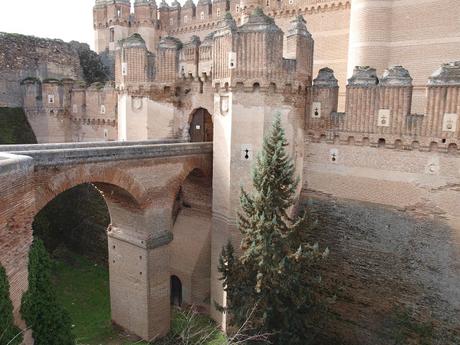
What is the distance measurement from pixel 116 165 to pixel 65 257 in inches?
477

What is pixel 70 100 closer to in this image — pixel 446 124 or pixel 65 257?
pixel 65 257

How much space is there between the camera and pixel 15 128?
2652 centimetres

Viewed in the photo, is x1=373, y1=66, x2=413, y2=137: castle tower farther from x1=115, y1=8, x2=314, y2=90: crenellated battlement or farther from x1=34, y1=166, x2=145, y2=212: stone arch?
x1=34, y1=166, x2=145, y2=212: stone arch

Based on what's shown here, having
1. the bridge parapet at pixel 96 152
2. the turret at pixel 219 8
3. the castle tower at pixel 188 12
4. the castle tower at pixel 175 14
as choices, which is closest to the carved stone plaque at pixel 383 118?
the bridge parapet at pixel 96 152

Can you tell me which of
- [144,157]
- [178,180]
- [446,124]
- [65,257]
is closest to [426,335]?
[446,124]

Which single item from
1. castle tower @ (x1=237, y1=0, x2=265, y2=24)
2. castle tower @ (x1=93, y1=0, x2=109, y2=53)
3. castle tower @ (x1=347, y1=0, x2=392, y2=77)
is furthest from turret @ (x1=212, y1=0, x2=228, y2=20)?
castle tower @ (x1=93, y1=0, x2=109, y2=53)

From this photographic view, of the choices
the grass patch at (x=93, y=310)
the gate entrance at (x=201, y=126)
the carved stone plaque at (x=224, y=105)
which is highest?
the carved stone plaque at (x=224, y=105)

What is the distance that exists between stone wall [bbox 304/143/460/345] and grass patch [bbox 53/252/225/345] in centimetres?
490

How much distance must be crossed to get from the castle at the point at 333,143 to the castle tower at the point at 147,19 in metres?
14.5

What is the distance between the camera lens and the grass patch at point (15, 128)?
2573cm

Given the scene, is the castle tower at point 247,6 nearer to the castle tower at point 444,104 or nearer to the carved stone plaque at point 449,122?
the castle tower at point 444,104

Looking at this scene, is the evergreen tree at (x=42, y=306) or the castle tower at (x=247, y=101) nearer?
the evergreen tree at (x=42, y=306)

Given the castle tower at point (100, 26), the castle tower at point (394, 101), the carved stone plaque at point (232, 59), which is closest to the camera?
the castle tower at point (394, 101)

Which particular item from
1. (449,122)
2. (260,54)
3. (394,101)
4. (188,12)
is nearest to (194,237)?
(260,54)
